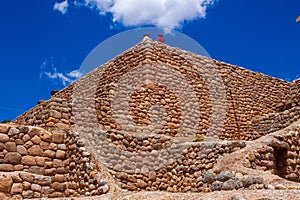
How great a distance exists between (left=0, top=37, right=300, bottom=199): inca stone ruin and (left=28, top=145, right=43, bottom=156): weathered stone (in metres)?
0.02

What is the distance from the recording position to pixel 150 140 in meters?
10.6

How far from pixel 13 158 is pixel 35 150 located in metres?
0.52

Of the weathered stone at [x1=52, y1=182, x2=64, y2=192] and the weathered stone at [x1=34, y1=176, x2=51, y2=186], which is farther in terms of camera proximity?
the weathered stone at [x1=52, y1=182, x2=64, y2=192]

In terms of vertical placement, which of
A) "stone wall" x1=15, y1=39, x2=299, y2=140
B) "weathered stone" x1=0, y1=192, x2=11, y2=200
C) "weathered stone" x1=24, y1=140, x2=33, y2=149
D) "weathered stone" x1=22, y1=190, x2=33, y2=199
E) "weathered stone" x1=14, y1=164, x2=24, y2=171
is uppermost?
"stone wall" x1=15, y1=39, x2=299, y2=140

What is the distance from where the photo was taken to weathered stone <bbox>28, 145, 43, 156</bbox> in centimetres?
926

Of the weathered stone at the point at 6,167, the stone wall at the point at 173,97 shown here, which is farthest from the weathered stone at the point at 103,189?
the stone wall at the point at 173,97

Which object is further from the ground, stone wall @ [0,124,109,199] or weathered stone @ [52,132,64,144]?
weathered stone @ [52,132,64,144]

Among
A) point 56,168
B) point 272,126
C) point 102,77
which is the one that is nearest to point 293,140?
point 272,126

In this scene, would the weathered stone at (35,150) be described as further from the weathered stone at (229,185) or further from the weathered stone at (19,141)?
the weathered stone at (229,185)

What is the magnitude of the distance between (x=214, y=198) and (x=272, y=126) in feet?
30.6

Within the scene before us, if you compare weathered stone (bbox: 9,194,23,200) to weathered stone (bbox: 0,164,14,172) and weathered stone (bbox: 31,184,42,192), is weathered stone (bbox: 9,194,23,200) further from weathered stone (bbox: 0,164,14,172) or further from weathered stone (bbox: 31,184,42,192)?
weathered stone (bbox: 0,164,14,172)

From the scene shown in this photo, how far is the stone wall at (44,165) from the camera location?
28.2ft

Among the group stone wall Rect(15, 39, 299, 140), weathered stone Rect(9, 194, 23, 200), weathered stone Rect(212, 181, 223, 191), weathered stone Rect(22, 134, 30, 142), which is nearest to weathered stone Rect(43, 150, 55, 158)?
weathered stone Rect(22, 134, 30, 142)

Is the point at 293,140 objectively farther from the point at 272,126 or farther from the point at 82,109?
the point at 82,109
